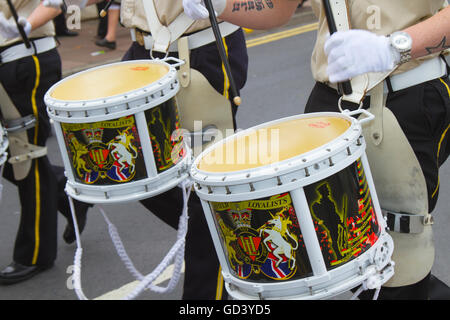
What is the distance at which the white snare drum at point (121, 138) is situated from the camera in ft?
6.97

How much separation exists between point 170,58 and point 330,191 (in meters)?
1.15

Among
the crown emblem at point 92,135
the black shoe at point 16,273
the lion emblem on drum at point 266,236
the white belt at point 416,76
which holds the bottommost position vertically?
the black shoe at point 16,273

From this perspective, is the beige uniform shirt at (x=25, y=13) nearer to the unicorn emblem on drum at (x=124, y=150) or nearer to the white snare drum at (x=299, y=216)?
the unicorn emblem on drum at (x=124, y=150)

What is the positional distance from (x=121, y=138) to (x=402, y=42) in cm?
95

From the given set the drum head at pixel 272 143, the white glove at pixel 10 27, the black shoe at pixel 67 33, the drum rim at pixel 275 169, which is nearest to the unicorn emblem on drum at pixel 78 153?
the drum head at pixel 272 143

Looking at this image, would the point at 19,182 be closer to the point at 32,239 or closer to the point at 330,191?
the point at 32,239

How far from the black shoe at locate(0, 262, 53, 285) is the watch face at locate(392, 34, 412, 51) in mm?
2564

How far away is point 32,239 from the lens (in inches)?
137

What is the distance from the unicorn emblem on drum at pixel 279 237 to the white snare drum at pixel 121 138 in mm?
717

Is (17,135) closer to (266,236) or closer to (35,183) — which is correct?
(35,183)

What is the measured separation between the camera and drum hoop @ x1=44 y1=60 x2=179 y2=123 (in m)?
2.11

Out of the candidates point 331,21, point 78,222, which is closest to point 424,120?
point 331,21

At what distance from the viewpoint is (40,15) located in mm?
3172

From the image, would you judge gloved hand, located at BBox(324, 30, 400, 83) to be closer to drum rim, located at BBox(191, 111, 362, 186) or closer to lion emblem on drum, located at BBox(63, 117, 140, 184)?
drum rim, located at BBox(191, 111, 362, 186)
